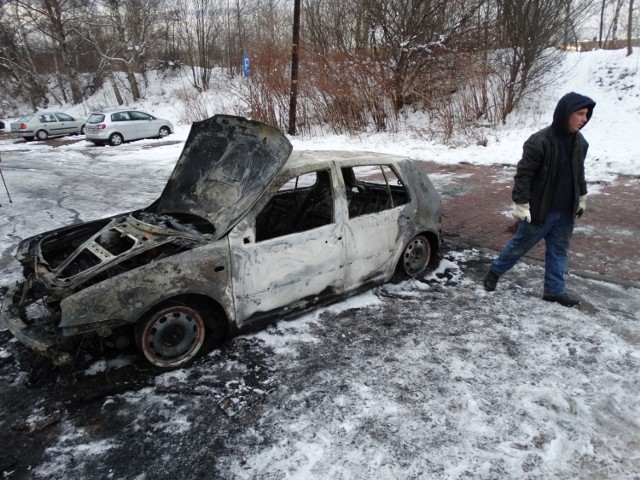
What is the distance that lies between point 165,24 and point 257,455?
40.7 m

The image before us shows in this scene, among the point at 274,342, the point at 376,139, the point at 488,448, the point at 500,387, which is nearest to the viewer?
the point at 488,448

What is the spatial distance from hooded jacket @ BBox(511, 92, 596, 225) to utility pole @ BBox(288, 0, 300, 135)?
1299 centimetres

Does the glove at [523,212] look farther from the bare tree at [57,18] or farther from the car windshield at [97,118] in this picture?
the bare tree at [57,18]

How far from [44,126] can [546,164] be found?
25004 mm

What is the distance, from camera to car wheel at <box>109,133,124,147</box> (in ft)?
58.9

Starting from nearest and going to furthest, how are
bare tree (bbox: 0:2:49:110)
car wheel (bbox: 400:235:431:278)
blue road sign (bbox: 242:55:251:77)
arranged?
car wheel (bbox: 400:235:431:278), blue road sign (bbox: 242:55:251:77), bare tree (bbox: 0:2:49:110)

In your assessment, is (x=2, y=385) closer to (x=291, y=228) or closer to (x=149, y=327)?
(x=149, y=327)

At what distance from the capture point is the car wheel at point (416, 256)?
182 inches

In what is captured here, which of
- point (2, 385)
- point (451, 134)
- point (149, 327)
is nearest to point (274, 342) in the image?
point (149, 327)

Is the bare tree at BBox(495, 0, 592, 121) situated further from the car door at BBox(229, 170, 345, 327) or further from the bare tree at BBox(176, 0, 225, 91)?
the bare tree at BBox(176, 0, 225, 91)

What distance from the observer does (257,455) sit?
2502 mm

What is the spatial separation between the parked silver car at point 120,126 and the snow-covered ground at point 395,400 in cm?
1479

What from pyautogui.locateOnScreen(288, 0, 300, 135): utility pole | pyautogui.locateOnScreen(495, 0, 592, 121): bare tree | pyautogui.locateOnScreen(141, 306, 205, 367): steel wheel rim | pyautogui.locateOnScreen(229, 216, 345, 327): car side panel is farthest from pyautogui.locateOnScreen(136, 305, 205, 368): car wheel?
pyautogui.locateOnScreen(495, 0, 592, 121): bare tree

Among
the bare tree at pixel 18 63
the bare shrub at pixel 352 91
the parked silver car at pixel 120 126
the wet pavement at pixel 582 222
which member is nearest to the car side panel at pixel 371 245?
the wet pavement at pixel 582 222
